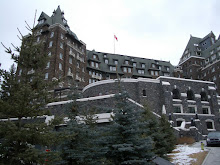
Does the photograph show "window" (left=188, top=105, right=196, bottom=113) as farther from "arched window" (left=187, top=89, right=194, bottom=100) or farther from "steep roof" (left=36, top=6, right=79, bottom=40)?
"steep roof" (left=36, top=6, right=79, bottom=40)

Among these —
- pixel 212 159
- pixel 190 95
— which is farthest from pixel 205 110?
pixel 212 159

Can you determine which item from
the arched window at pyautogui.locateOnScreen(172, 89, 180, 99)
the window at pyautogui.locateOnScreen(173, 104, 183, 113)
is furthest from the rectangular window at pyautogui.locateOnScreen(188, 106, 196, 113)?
the arched window at pyautogui.locateOnScreen(172, 89, 180, 99)

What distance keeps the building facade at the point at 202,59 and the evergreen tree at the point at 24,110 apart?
2266 inches

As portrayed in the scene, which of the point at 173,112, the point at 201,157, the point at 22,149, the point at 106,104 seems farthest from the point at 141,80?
the point at 22,149

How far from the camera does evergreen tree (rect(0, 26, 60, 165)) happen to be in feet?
22.9

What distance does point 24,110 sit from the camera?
25.3ft

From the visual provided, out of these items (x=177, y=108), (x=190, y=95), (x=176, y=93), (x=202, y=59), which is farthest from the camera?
(x=202, y=59)

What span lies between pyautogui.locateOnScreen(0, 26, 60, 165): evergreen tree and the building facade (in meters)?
57.6

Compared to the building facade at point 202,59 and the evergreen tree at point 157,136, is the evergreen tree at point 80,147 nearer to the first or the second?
the evergreen tree at point 157,136

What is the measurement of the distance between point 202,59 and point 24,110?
7021cm

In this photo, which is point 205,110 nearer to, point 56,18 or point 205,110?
point 205,110

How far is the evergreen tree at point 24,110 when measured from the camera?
6973mm

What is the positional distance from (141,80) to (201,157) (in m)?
17.1

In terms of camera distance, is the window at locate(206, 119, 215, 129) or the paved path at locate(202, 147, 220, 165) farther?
the window at locate(206, 119, 215, 129)
